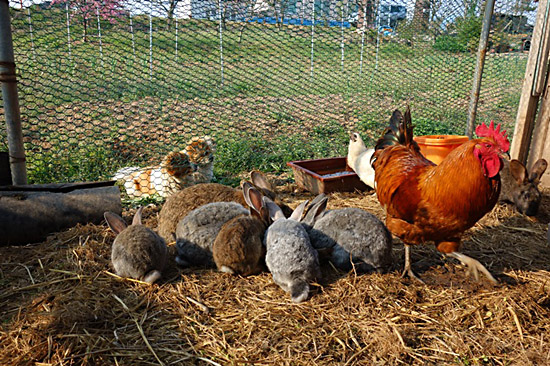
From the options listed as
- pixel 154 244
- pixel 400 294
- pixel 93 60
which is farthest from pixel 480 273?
pixel 93 60

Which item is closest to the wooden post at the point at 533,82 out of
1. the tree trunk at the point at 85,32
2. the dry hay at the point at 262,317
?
the dry hay at the point at 262,317

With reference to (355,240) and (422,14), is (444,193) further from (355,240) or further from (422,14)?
(422,14)

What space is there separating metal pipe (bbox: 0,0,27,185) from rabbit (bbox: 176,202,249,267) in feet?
6.77

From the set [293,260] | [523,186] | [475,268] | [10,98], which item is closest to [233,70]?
[10,98]

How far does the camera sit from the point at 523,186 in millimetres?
4582

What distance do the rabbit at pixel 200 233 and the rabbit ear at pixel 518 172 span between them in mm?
3396

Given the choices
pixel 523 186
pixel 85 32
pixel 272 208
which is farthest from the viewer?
pixel 85 32

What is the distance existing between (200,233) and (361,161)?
9.63 feet

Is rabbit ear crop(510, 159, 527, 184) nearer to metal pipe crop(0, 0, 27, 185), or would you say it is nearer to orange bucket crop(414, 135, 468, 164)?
orange bucket crop(414, 135, 468, 164)

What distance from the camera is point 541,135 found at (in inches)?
220

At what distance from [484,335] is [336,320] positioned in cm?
90

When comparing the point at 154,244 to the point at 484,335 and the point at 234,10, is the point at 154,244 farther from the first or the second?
the point at 234,10

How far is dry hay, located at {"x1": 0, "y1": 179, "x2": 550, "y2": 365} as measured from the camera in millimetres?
2227

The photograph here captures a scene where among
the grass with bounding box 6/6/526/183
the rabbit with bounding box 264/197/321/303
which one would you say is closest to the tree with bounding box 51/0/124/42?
the grass with bounding box 6/6/526/183
